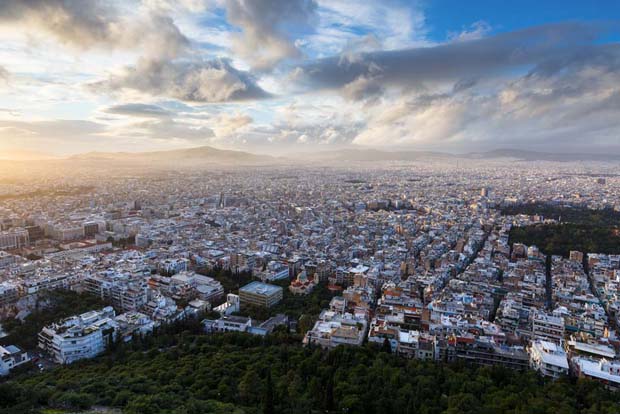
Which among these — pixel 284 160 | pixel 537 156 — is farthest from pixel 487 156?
pixel 284 160

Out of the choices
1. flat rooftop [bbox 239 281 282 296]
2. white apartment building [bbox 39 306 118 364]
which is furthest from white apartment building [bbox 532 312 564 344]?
white apartment building [bbox 39 306 118 364]

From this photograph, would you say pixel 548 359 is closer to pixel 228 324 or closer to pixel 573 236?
pixel 228 324

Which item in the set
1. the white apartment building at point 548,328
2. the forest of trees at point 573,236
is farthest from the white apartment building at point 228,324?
the forest of trees at point 573,236

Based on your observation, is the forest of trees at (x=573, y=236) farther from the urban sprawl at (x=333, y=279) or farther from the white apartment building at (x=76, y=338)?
the white apartment building at (x=76, y=338)

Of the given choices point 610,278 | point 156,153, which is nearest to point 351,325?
point 610,278

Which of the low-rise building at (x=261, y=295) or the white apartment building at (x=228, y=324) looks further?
the low-rise building at (x=261, y=295)

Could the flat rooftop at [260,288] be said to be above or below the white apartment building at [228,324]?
above
